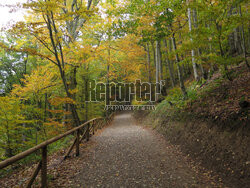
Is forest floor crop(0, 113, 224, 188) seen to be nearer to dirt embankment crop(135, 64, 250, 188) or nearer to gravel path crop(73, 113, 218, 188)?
gravel path crop(73, 113, 218, 188)

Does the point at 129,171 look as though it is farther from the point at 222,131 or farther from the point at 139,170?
the point at 222,131

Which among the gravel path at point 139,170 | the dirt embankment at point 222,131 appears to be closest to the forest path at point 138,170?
the gravel path at point 139,170

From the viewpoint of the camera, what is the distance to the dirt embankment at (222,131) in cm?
302

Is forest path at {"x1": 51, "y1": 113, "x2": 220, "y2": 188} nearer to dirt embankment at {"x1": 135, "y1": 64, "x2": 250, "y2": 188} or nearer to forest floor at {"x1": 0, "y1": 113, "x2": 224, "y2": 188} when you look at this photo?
forest floor at {"x1": 0, "y1": 113, "x2": 224, "y2": 188}

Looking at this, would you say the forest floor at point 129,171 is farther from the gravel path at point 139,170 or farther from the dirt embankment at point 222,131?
the dirt embankment at point 222,131

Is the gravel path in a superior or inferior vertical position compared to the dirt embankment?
inferior

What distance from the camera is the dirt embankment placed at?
119 inches

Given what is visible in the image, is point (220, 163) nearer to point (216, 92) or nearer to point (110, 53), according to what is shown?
point (216, 92)

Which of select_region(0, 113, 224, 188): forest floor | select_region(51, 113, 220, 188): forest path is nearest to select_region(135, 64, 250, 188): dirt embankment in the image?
select_region(0, 113, 224, 188): forest floor

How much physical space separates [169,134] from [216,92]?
109 inches

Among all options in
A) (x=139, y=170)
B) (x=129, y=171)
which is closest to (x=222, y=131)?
(x=139, y=170)

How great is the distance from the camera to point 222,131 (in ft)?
12.6

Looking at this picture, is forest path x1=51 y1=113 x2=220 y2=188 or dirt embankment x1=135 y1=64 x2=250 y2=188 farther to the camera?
forest path x1=51 y1=113 x2=220 y2=188

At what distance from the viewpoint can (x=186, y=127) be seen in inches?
225
